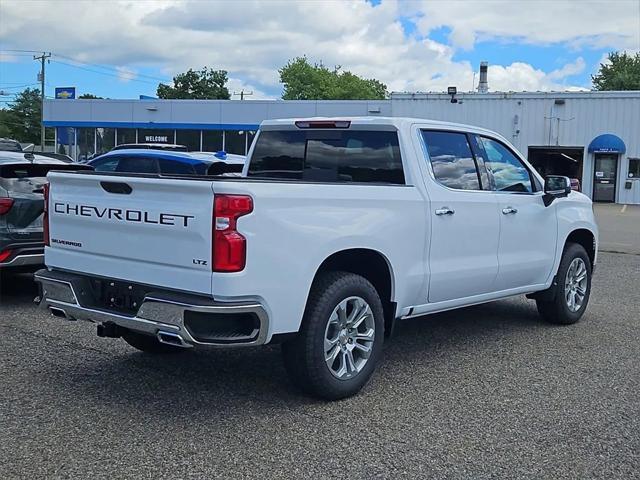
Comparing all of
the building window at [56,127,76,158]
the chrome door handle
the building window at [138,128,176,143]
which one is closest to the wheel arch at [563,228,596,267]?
the chrome door handle

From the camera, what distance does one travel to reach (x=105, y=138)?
1731 inches

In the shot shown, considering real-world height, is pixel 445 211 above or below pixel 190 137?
below

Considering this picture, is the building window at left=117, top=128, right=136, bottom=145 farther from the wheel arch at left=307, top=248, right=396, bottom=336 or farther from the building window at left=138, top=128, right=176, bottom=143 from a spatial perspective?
the wheel arch at left=307, top=248, right=396, bottom=336

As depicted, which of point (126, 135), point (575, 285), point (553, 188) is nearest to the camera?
point (553, 188)

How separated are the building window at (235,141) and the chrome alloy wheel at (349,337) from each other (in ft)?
118

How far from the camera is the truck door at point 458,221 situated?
5.69m

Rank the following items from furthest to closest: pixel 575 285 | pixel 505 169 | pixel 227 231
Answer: pixel 575 285
pixel 505 169
pixel 227 231

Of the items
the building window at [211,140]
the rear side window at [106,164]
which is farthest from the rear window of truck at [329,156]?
the building window at [211,140]

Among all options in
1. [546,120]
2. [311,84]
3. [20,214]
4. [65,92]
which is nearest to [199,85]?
[311,84]

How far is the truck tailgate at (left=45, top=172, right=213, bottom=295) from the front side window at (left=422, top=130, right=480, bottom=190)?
2.28 m

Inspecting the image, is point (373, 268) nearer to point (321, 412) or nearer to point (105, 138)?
point (321, 412)

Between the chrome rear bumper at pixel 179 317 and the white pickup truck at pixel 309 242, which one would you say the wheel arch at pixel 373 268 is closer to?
the white pickup truck at pixel 309 242

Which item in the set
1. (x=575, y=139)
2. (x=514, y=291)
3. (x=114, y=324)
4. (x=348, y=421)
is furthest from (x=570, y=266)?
(x=575, y=139)

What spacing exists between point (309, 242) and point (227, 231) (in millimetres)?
626
